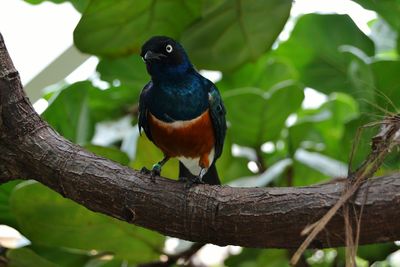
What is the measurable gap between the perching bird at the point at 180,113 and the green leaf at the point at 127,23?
4.6 inches

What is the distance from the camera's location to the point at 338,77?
160 cm

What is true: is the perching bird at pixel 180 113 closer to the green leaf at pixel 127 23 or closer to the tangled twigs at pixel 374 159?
the green leaf at pixel 127 23

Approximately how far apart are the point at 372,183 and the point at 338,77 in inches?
32.5

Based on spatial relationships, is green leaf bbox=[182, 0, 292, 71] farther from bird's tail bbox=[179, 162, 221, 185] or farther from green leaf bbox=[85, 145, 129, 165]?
green leaf bbox=[85, 145, 129, 165]

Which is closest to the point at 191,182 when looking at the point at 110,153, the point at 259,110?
the point at 110,153

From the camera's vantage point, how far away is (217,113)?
1268mm

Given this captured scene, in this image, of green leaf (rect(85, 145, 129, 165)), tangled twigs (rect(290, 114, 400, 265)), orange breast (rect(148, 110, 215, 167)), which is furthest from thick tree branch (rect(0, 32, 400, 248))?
orange breast (rect(148, 110, 215, 167))

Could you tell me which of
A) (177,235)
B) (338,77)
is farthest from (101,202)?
(338,77)

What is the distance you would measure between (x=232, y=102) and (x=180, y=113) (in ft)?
0.45

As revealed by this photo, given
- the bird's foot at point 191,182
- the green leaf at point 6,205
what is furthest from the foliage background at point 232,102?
the bird's foot at point 191,182

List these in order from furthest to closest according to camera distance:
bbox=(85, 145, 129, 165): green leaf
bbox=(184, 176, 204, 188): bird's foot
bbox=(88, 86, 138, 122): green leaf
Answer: bbox=(88, 86, 138, 122): green leaf → bbox=(85, 145, 129, 165): green leaf → bbox=(184, 176, 204, 188): bird's foot

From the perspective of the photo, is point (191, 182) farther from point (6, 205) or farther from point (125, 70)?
point (125, 70)

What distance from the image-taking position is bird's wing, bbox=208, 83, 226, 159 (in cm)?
126

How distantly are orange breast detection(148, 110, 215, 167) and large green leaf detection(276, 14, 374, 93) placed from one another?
0.43 meters
